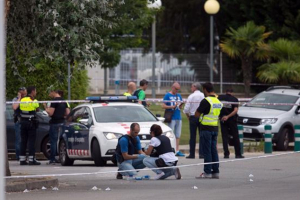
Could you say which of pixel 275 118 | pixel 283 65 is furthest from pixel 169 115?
pixel 283 65

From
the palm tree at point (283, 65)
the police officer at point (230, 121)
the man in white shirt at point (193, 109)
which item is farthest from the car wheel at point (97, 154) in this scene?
the palm tree at point (283, 65)

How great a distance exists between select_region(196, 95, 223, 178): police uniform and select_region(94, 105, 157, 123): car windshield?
3525mm

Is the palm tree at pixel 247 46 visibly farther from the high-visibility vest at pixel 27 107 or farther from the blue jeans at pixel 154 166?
the blue jeans at pixel 154 166

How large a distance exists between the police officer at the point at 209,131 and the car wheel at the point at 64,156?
15.7ft

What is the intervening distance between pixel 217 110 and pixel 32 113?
545 cm

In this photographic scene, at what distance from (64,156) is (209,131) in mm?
5111

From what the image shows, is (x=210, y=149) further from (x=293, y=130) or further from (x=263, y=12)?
(x=263, y=12)

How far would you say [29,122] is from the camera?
16.9 meters

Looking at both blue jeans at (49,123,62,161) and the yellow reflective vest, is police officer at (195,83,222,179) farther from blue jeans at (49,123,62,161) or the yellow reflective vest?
blue jeans at (49,123,62,161)

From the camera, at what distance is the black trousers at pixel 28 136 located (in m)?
16.9

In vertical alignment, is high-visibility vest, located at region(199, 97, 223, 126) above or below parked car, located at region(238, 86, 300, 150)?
above

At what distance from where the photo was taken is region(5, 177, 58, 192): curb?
10.9m

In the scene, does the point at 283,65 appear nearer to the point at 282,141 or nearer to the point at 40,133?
the point at 282,141

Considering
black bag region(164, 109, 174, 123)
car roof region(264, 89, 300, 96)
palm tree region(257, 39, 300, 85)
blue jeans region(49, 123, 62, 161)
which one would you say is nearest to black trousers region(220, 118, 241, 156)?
black bag region(164, 109, 174, 123)
